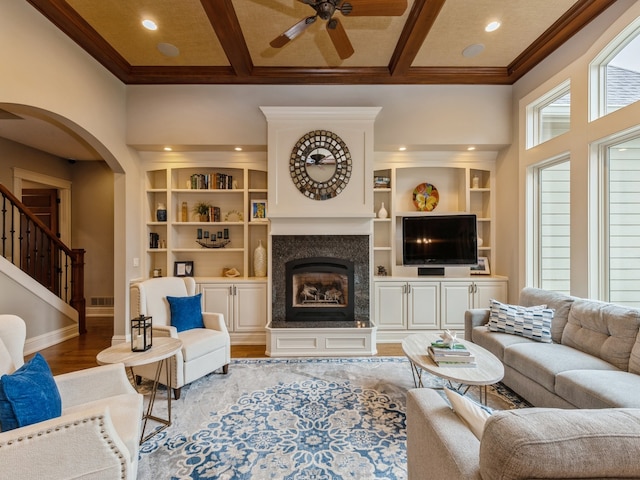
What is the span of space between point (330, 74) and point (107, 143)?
2.89m

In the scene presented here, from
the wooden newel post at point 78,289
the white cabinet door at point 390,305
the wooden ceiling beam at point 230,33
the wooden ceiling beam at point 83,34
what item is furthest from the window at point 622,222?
the wooden newel post at point 78,289

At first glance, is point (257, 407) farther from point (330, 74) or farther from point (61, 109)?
point (330, 74)

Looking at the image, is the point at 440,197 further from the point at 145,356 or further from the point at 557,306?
the point at 145,356

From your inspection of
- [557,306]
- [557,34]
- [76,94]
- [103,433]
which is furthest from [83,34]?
[557,306]

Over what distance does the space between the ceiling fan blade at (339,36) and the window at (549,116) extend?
247cm

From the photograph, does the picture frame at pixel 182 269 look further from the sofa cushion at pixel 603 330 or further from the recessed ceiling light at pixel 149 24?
the sofa cushion at pixel 603 330

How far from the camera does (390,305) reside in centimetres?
418

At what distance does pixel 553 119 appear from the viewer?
3561mm

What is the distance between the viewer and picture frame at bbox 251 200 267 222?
4.48 m

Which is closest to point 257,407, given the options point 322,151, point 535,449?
point 535,449

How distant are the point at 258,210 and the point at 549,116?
3896mm

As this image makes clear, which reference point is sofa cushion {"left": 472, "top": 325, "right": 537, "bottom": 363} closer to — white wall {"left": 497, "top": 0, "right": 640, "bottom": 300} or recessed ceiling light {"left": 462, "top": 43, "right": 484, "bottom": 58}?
white wall {"left": 497, "top": 0, "right": 640, "bottom": 300}

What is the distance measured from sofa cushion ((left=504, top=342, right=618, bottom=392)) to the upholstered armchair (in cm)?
270

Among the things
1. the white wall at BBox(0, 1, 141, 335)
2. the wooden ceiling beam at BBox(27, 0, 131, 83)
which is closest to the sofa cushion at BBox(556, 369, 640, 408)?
the white wall at BBox(0, 1, 141, 335)
